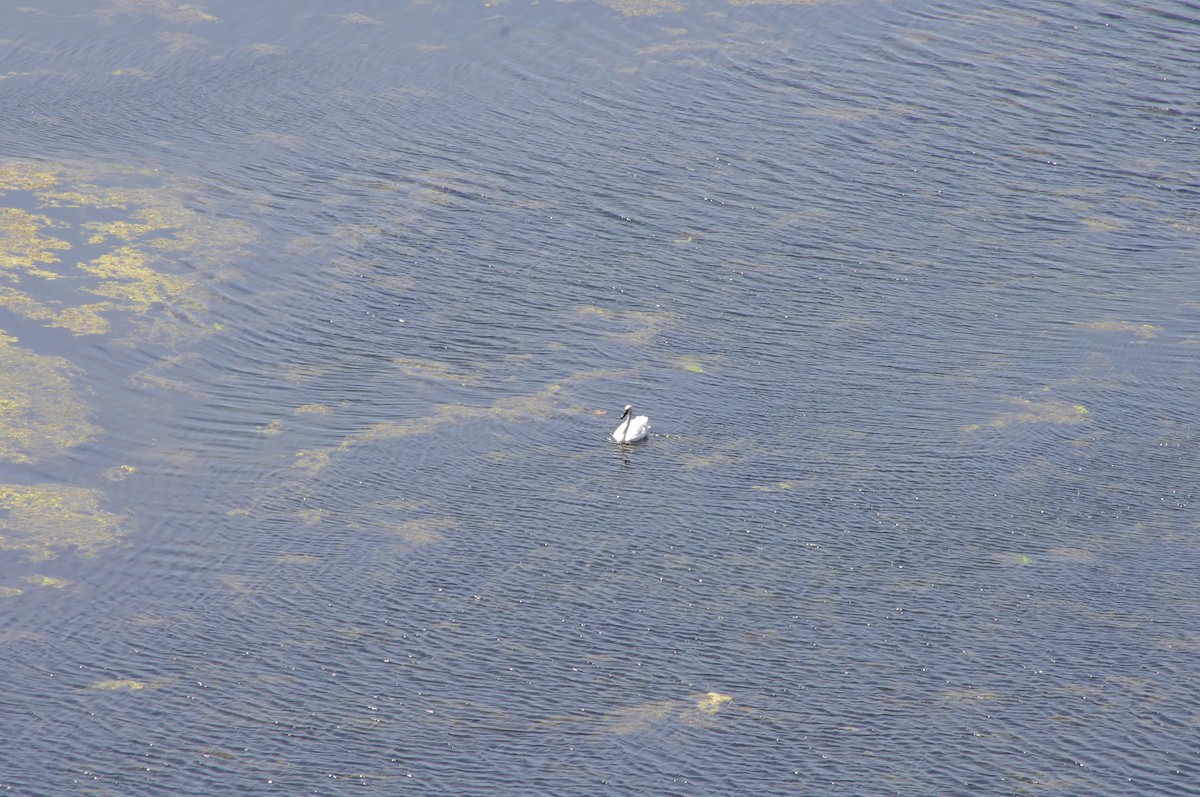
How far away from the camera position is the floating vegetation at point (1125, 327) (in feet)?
82.3

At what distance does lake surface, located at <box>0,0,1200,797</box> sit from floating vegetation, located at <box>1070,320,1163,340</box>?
10 centimetres

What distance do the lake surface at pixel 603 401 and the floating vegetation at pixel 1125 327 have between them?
97mm

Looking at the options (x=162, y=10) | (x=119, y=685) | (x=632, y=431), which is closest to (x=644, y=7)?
(x=162, y=10)

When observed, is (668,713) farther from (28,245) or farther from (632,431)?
(28,245)

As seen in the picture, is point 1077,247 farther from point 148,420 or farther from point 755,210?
point 148,420

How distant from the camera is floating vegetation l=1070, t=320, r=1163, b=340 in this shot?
2508 cm

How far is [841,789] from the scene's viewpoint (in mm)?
16312

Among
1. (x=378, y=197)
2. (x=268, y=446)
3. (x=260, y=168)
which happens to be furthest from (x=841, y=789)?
(x=260, y=168)

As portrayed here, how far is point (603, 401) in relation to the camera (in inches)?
934

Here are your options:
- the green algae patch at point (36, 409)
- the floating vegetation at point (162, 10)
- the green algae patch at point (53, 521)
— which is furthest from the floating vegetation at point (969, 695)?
the floating vegetation at point (162, 10)

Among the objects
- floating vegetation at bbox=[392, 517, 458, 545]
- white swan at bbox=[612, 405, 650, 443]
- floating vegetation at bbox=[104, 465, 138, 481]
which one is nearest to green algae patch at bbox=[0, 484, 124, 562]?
floating vegetation at bbox=[104, 465, 138, 481]

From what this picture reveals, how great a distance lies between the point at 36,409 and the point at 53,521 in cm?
314

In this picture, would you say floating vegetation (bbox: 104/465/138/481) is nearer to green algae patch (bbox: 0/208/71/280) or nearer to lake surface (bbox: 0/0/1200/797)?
lake surface (bbox: 0/0/1200/797)

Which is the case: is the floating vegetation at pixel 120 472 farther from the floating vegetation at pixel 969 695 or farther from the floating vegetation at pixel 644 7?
the floating vegetation at pixel 644 7
